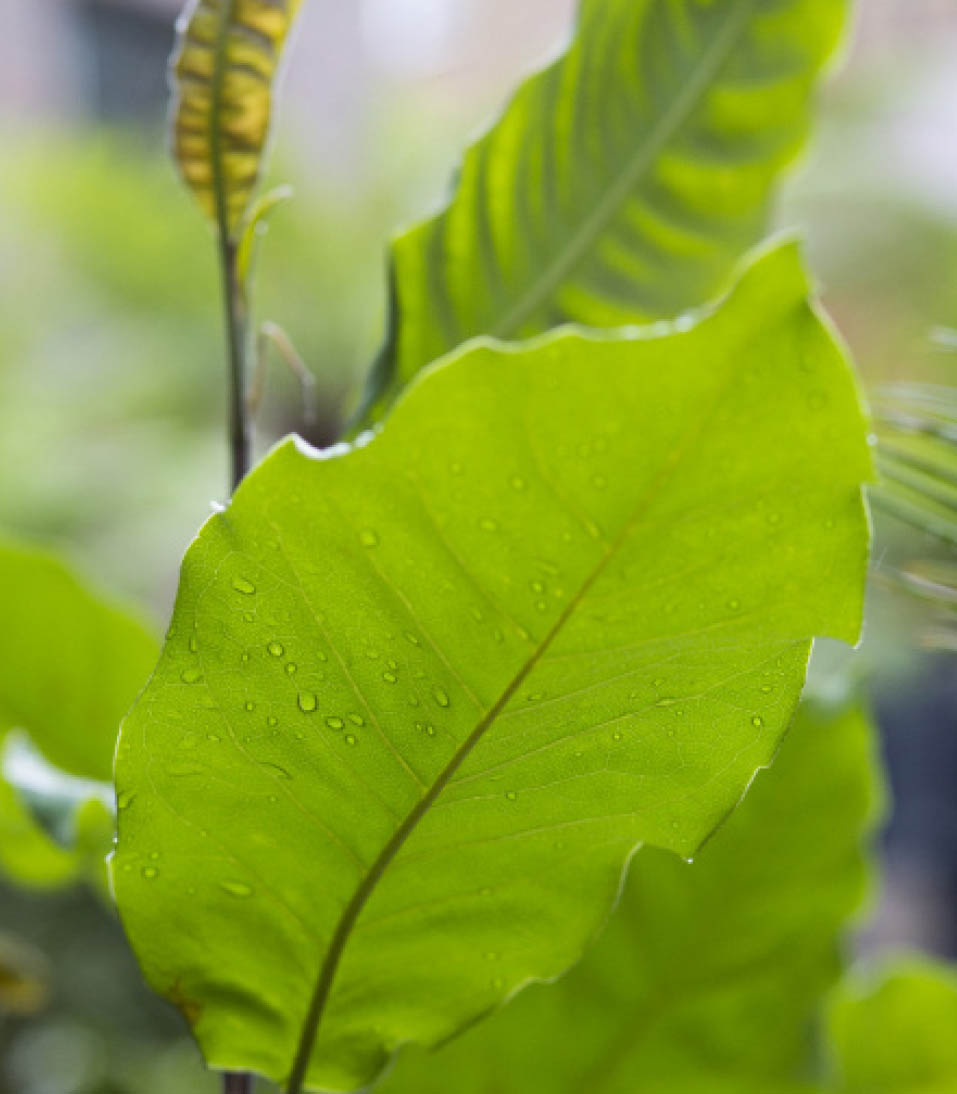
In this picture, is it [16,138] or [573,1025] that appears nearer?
[573,1025]

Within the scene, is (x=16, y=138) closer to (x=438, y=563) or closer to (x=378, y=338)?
(x=378, y=338)

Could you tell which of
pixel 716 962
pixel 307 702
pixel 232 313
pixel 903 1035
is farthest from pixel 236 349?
pixel 903 1035

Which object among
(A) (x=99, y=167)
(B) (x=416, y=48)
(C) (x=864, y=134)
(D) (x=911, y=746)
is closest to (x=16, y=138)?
(A) (x=99, y=167)

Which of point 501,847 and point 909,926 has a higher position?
point 501,847

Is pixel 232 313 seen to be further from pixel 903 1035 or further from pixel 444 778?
pixel 903 1035

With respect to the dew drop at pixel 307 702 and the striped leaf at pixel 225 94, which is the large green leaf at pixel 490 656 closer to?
the dew drop at pixel 307 702

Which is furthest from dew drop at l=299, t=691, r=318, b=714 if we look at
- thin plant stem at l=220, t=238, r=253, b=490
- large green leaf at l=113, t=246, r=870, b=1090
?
thin plant stem at l=220, t=238, r=253, b=490
